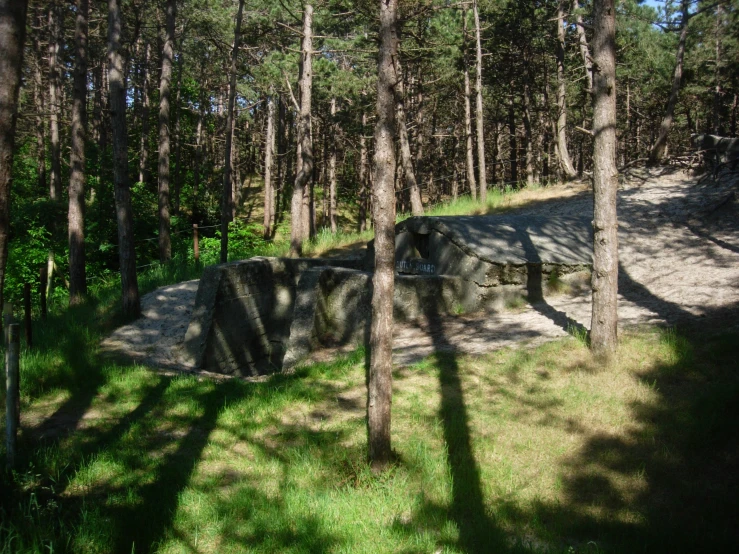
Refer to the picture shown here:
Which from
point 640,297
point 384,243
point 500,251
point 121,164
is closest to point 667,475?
point 384,243

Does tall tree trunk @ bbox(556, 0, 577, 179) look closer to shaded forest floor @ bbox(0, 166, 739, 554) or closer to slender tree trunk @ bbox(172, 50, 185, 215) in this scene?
shaded forest floor @ bbox(0, 166, 739, 554)

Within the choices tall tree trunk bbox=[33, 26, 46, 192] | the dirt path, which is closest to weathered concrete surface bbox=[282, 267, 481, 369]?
the dirt path

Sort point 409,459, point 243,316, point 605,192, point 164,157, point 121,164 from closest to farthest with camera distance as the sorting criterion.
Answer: point 409,459
point 605,192
point 121,164
point 243,316
point 164,157

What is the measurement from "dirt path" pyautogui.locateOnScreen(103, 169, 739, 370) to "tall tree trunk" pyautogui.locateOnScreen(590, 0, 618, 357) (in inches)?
44.3

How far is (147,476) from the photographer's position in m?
5.33

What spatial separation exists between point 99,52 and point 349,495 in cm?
3158

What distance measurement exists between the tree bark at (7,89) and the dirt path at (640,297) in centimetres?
509

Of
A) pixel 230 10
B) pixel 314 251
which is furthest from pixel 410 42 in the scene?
pixel 314 251

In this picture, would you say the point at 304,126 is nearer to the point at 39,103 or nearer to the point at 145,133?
the point at 145,133

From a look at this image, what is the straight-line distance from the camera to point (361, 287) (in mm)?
9938

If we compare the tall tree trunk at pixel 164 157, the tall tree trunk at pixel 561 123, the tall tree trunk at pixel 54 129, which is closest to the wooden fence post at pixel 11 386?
the tall tree trunk at pixel 164 157

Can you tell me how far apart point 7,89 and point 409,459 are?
4.43m

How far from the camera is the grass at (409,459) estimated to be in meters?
4.44

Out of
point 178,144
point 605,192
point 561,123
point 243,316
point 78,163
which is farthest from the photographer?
point 178,144
